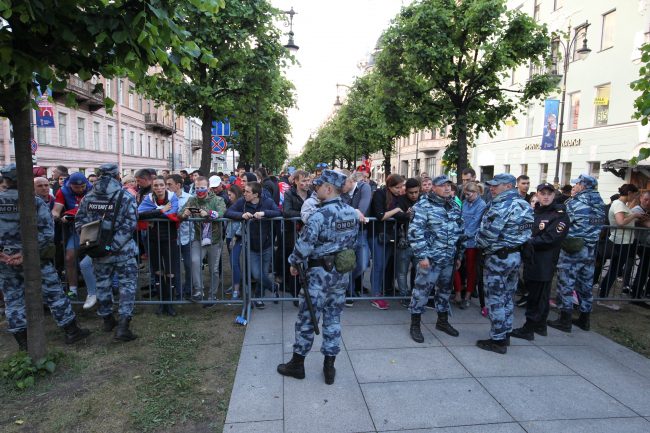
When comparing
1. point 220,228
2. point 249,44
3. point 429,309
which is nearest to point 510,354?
point 429,309

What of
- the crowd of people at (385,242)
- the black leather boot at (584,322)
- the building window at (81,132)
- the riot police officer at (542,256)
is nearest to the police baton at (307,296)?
the crowd of people at (385,242)

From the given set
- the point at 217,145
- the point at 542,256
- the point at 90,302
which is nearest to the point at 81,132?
the point at 217,145

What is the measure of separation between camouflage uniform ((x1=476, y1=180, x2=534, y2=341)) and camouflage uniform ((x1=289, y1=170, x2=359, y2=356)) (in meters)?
1.81

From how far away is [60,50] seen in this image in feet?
11.8

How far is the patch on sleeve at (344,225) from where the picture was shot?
3.82 meters

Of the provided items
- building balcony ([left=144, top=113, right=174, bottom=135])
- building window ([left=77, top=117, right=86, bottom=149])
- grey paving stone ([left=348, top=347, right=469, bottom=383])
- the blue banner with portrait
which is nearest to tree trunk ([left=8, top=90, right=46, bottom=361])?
grey paving stone ([left=348, top=347, right=469, bottom=383])

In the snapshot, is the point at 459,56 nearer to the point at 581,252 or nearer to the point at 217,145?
the point at 581,252

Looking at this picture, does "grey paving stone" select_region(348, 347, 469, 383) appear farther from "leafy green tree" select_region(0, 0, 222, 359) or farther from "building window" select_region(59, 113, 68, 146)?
"building window" select_region(59, 113, 68, 146)

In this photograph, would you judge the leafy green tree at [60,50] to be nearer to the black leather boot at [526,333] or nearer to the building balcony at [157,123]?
the black leather boot at [526,333]

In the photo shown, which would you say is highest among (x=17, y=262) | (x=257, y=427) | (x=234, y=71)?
(x=234, y=71)

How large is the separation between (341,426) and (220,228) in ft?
11.5

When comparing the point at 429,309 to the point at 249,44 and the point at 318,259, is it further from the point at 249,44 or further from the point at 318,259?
the point at 249,44

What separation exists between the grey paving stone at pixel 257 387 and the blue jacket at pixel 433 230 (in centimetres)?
196

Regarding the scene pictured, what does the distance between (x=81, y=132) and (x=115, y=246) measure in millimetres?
30273
